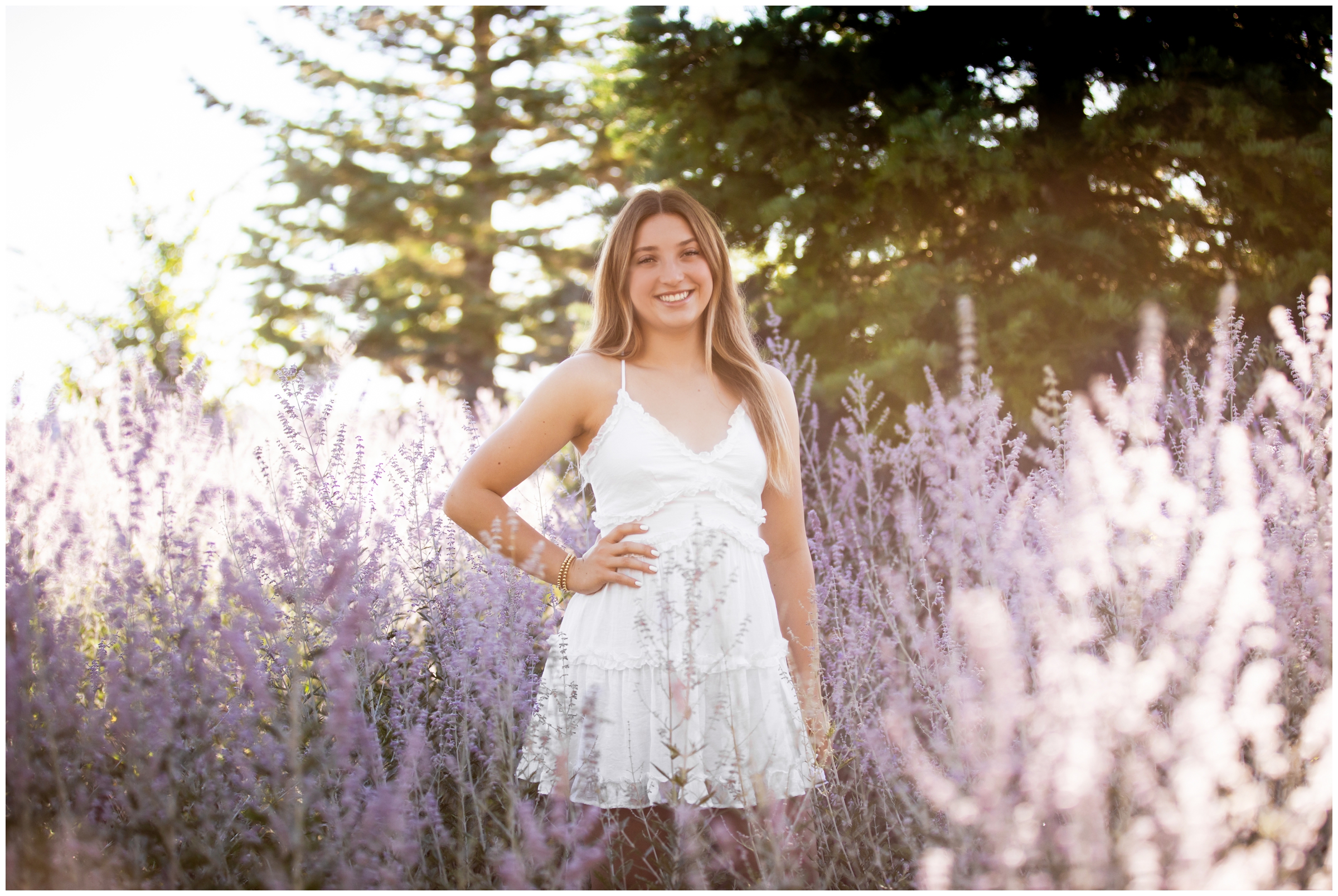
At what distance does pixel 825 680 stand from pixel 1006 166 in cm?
280

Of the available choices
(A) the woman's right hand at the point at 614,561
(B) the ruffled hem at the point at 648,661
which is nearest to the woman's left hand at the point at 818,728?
(B) the ruffled hem at the point at 648,661

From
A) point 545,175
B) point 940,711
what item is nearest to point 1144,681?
point 940,711

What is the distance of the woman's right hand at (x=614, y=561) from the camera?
1943 millimetres

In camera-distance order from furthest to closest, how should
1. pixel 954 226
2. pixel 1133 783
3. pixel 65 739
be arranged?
1. pixel 954 226
2. pixel 65 739
3. pixel 1133 783

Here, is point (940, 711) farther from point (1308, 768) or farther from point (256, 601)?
point (256, 601)

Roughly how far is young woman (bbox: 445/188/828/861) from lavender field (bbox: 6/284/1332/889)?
97mm

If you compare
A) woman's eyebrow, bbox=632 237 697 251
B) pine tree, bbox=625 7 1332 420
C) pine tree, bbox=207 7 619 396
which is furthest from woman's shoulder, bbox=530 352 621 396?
pine tree, bbox=207 7 619 396

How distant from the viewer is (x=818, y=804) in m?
2.05

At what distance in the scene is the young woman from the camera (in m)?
1.85

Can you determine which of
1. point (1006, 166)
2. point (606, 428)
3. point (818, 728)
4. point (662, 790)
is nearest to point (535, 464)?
point (606, 428)

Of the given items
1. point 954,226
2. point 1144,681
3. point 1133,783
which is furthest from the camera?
point 954,226

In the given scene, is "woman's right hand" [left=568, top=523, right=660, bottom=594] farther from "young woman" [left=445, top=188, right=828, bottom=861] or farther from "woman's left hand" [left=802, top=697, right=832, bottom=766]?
"woman's left hand" [left=802, top=697, right=832, bottom=766]

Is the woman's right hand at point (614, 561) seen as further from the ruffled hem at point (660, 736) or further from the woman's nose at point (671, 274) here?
the woman's nose at point (671, 274)

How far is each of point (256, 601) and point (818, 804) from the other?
127 centimetres
